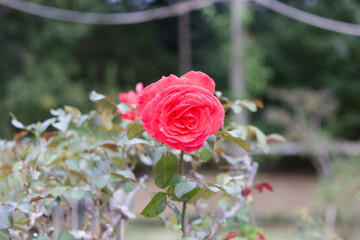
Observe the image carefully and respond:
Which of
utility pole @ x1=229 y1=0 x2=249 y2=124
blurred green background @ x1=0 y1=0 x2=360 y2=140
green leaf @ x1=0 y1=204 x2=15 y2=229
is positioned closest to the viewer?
green leaf @ x1=0 y1=204 x2=15 y2=229

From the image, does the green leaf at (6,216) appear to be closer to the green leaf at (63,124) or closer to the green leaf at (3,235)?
the green leaf at (3,235)

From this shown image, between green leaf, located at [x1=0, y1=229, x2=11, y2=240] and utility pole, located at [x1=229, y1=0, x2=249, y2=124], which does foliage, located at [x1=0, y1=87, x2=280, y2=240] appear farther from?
utility pole, located at [x1=229, y1=0, x2=249, y2=124]

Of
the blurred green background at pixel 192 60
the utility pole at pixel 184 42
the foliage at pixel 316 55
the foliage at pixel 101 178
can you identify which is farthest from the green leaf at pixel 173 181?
the utility pole at pixel 184 42

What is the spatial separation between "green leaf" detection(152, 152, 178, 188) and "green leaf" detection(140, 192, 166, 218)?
0.05 ft

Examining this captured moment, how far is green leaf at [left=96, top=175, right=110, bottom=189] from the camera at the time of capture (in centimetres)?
70

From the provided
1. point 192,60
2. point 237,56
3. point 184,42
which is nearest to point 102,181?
point 237,56

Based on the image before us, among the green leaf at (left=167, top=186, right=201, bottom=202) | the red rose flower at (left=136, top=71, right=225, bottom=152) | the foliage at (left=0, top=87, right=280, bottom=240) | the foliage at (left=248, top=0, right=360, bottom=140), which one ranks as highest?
the red rose flower at (left=136, top=71, right=225, bottom=152)

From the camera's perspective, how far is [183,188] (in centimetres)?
58

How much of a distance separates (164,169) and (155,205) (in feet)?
0.18

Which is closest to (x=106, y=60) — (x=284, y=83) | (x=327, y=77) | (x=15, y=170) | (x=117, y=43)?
(x=117, y=43)

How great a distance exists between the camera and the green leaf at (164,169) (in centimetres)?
61

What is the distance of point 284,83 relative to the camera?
824cm

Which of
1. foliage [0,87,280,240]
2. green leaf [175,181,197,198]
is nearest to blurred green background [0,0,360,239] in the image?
foliage [0,87,280,240]

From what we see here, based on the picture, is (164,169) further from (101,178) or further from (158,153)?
(101,178)
